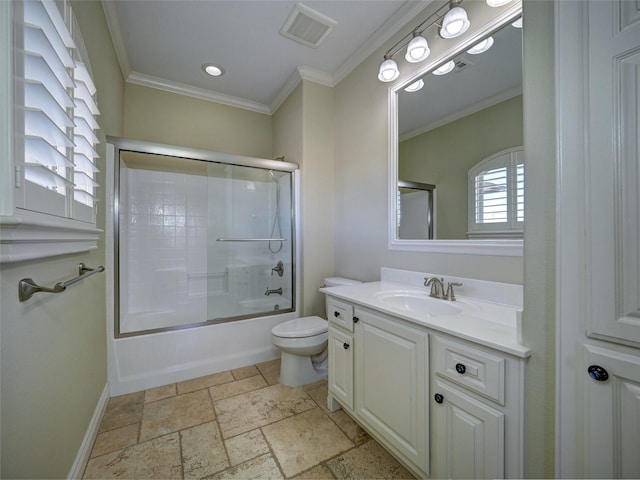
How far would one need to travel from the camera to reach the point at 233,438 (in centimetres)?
145

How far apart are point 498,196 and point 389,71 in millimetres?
1124

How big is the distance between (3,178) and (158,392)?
1833 millimetres

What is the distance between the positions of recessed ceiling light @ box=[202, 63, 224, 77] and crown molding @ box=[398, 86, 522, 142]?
1.85 m

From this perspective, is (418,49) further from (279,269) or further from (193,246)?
(193,246)

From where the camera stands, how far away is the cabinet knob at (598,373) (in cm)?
66

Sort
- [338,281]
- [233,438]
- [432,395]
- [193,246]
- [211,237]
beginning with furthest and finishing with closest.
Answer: [193,246] < [211,237] < [338,281] < [233,438] < [432,395]

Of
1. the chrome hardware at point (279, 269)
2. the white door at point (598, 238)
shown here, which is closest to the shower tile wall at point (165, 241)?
the chrome hardware at point (279, 269)

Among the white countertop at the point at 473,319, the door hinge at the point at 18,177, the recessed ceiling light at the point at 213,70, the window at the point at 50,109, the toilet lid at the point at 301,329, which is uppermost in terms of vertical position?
the recessed ceiling light at the point at 213,70

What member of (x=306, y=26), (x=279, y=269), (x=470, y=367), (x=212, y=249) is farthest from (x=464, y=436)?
(x=306, y=26)

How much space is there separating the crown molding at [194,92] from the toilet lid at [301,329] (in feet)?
8.24

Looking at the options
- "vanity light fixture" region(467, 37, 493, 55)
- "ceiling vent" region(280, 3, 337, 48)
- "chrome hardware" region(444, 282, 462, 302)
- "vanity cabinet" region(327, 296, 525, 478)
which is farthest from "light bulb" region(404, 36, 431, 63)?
"vanity cabinet" region(327, 296, 525, 478)

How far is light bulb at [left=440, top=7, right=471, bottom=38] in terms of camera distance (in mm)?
1362

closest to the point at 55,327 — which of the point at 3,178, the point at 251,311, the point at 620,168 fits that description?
the point at 3,178

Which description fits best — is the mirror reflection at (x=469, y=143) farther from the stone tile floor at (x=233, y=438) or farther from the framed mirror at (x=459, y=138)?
the stone tile floor at (x=233, y=438)
